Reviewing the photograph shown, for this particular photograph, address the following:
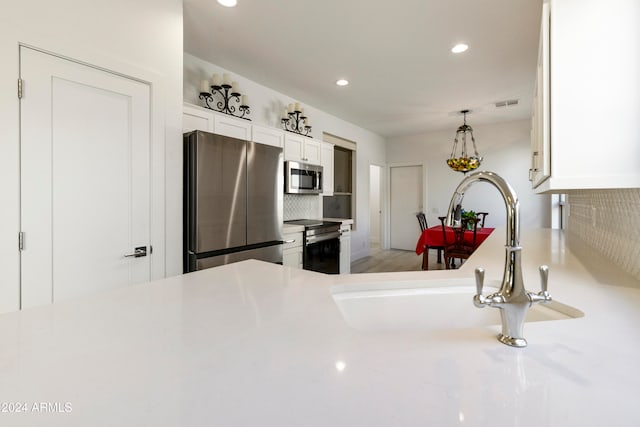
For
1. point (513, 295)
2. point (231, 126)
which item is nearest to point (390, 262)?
point (231, 126)

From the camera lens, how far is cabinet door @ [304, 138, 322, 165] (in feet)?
13.5

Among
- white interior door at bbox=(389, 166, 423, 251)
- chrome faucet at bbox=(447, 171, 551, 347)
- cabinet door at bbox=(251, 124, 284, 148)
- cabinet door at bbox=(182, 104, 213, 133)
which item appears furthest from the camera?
white interior door at bbox=(389, 166, 423, 251)

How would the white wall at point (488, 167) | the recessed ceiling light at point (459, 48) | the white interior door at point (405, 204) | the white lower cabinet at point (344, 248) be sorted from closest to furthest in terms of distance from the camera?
1. the recessed ceiling light at point (459, 48)
2. the white lower cabinet at point (344, 248)
3. the white wall at point (488, 167)
4. the white interior door at point (405, 204)

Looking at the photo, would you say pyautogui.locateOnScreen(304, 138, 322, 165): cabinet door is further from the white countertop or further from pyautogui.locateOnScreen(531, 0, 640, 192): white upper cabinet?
the white countertop

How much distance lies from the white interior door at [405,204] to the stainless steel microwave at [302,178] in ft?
10.7

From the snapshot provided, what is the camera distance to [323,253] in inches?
150

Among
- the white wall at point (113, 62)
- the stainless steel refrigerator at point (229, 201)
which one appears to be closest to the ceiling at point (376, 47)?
the white wall at point (113, 62)

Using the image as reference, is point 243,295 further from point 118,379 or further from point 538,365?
point 538,365

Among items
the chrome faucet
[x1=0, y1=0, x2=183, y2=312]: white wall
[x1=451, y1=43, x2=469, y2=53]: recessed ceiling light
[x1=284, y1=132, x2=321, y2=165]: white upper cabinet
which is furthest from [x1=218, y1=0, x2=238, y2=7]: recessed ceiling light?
the chrome faucet

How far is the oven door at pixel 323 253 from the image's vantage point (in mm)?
3582

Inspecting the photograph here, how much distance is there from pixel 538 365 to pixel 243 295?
0.82 meters

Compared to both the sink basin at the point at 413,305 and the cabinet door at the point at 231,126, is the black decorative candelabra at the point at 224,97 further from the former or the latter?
the sink basin at the point at 413,305

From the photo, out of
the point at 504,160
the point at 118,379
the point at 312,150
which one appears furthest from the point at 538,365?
the point at 504,160

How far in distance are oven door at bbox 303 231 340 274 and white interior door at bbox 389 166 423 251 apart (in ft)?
10.6
